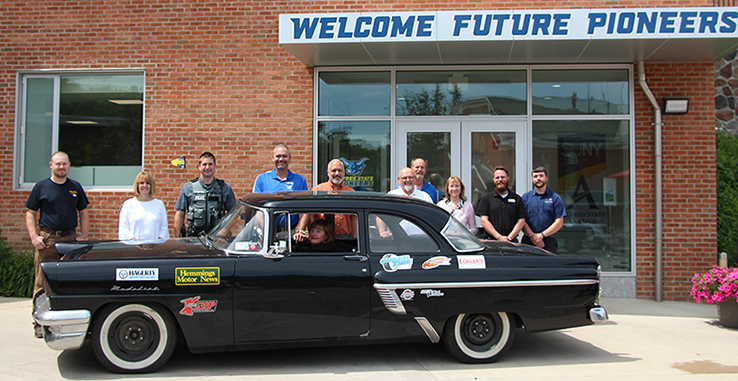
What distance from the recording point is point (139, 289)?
426 centimetres

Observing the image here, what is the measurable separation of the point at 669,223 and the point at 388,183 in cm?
434

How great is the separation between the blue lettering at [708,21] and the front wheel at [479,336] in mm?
4910

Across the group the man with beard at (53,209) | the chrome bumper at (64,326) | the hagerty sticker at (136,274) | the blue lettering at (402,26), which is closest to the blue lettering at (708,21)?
the blue lettering at (402,26)

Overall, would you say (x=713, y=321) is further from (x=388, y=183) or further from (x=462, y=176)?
(x=388, y=183)

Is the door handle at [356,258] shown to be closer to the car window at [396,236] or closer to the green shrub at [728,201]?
the car window at [396,236]

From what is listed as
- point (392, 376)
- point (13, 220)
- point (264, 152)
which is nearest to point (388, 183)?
point (264, 152)

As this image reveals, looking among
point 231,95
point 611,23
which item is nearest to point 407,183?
point 611,23

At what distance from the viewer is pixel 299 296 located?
4.39m

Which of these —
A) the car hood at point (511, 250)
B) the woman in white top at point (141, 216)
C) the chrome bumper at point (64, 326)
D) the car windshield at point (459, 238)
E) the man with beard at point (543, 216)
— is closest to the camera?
the chrome bumper at point (64, 326)

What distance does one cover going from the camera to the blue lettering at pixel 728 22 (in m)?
6.76

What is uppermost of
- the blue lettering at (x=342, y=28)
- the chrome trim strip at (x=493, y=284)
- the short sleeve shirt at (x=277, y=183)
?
the blue lettering at (x=342, y=28)

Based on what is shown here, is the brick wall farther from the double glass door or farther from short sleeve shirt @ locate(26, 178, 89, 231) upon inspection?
short sleeve shirt @ locate(26, 178, 89, 231)

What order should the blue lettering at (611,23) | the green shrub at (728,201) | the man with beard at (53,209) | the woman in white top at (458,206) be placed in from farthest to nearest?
the green shrub at (728,201)
the blue lettering at (611,23)
the woman in white top at (458,206)
the man with beard at (53,209)

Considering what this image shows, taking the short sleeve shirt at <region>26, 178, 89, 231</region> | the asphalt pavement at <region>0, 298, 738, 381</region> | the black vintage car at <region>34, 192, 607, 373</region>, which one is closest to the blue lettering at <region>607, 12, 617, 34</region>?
the black vintage car at <region>34, 192, 607, 373</region>
